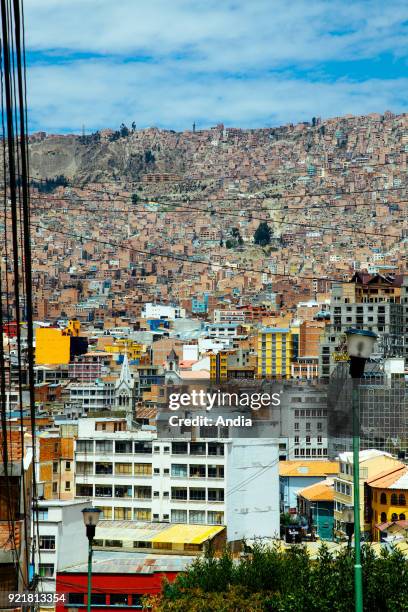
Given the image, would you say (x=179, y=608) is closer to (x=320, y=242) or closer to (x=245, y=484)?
(x=245, y=484)

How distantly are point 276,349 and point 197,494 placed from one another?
157 ft

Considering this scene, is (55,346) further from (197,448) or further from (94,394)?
(197,448)

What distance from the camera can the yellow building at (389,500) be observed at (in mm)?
27672

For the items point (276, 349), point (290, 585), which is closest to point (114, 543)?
point (290, 585)

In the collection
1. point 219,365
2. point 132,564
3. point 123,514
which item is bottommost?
point 219,365

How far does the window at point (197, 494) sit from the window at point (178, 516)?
0.30 m

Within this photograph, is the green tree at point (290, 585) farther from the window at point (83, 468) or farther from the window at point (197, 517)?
the window at point (83, 468)

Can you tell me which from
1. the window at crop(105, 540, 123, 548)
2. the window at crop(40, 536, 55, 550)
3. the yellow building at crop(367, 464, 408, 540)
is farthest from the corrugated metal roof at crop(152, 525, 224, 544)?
the yellow building at crop(367, 464, 408, 540)

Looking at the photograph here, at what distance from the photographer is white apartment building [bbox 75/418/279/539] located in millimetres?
25109

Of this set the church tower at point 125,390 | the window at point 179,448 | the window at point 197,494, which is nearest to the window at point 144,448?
the window at point 179,448

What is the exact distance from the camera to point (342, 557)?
366 inches

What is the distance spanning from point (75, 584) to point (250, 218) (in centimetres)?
16227

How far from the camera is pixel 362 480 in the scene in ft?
94.8

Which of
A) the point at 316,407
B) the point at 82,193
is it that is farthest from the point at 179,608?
the point at 82,193
